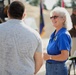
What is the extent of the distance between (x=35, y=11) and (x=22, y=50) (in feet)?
25.1

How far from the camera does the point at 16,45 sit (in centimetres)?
291

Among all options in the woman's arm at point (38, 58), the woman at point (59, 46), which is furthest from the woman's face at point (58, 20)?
the woman's arm at point (38, 58)

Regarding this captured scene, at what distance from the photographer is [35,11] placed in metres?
10.5

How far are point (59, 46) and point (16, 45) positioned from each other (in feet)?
2.38

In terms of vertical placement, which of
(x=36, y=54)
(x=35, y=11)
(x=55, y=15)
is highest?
(x=55, y=15)


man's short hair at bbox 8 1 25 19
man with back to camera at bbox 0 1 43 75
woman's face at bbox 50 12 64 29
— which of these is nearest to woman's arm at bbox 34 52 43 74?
man with back to camera at bbox 0 1 43 75

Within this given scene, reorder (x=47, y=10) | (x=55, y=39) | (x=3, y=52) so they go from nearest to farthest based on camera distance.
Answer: (x=3, y=52)
(x=55, y=39)
(x=47, y=10)

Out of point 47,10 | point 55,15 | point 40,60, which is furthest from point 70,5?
point 40,60

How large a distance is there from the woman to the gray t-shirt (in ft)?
1.96

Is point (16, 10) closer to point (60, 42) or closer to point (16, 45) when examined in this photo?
point (16, 45)

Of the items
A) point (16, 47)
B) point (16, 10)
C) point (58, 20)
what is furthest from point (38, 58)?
point (58, 20)

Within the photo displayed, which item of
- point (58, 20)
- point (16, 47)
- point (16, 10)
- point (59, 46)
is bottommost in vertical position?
point (59, 46)

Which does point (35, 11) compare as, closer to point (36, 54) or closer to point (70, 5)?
point (70, 5)

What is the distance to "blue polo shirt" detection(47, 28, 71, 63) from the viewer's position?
3.47m
